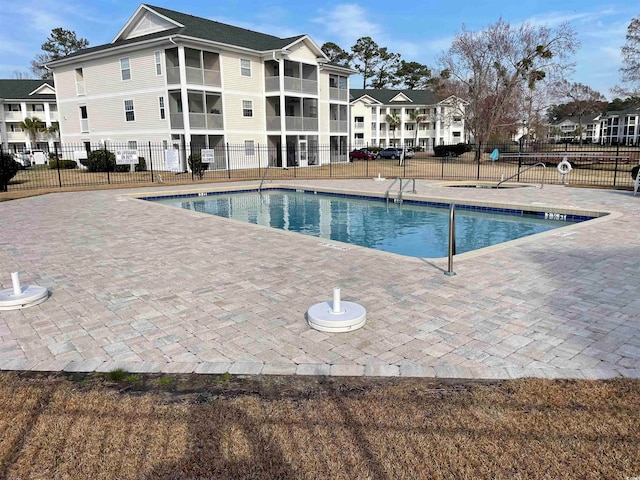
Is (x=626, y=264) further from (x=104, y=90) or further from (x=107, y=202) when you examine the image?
(x=104, y=90)

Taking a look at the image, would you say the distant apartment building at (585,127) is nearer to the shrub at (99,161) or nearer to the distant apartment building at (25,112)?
the distant apartment building at (25,112)

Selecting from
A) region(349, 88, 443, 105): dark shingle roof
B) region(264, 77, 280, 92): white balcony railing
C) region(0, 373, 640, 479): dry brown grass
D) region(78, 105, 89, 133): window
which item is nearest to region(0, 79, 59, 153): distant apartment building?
region(78, 105, 89, 133): window

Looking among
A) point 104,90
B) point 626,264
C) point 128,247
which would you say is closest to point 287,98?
point 104,90

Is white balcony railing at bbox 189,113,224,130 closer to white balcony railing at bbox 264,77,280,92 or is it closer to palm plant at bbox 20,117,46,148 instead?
white balcony railing at bbox 264,77,280,92

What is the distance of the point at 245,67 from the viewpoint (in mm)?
29984

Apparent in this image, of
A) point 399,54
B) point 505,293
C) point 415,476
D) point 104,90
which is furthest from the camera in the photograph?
point 399,54

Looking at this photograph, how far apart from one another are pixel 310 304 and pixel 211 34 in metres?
27.9

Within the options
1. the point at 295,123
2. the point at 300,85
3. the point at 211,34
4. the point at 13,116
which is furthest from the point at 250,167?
the point at 13,116

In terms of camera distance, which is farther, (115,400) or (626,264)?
(626,264)

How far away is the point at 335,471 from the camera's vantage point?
2387 mm

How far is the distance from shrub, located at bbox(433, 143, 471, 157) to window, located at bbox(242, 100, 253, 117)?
17459 millimetres

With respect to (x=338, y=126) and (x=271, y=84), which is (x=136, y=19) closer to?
(x=271, y=84)

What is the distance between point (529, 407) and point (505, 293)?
246 cm

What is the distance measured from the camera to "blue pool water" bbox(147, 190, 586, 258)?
1017 centimetres
